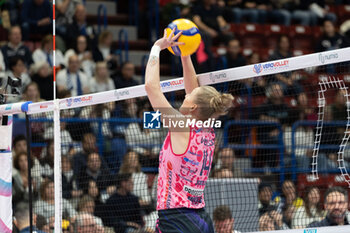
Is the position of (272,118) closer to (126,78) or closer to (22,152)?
(126,78)

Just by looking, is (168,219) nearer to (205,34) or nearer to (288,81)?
(288,81)

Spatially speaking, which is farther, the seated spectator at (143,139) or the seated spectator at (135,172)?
the seated spectator at (143,139)

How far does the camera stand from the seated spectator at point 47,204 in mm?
7926

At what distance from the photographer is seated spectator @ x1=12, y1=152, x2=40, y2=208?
866 cm

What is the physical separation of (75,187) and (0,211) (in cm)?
278

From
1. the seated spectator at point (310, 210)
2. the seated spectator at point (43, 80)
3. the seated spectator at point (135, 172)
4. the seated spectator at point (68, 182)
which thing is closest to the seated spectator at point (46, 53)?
the seated spectator at point (43, 80)

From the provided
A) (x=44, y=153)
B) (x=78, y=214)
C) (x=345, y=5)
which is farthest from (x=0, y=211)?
(x=345, y=5)

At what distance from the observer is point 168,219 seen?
4.70 metres

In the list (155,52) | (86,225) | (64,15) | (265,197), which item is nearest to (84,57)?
(64,15)

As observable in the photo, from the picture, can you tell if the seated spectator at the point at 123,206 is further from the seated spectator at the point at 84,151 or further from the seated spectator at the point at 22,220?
A: the seated spectator at the point at 22,220

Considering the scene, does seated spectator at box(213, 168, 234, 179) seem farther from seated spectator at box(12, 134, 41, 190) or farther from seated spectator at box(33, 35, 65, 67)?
seated spectator at box(33, 35, 65, 67)

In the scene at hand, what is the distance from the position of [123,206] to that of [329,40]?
26.7 feet

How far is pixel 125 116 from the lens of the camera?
10719 mm

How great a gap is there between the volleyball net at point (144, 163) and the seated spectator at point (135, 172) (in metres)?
0.02
